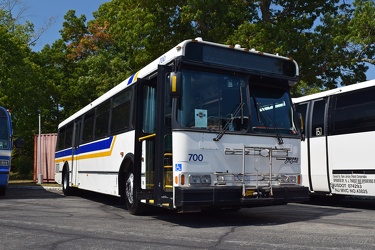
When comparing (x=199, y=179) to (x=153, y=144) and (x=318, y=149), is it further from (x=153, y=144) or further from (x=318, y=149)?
(x=318, y=149)

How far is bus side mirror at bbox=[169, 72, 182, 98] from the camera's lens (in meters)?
8.00

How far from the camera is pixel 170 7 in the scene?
2353cm

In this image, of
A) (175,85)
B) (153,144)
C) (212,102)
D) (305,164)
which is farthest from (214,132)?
(305,164)

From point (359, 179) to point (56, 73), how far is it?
30377 millimetres

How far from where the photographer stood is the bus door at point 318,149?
12.5 m

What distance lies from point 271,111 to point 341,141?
3.81 m

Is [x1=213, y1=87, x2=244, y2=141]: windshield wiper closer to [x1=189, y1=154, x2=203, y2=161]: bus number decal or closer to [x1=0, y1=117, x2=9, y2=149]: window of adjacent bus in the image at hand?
[x1=189, y1=154, x2=203, y2=161]: bus number decal

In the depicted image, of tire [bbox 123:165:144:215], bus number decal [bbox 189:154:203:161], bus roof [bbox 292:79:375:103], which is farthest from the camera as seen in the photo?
bus roof [bbox 292:79:375:103]

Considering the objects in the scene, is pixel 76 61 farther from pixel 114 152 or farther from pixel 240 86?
pixel 240 86

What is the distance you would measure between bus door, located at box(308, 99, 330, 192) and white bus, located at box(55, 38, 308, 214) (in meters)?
3.60

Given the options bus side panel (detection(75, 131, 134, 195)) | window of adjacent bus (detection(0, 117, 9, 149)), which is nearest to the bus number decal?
bus side panel (detection(75, 131, 134, 195))

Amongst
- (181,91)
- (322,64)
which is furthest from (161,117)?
(322,64)

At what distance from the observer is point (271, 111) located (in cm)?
906

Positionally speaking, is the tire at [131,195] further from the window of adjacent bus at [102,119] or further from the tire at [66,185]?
the tire at [66,185]
